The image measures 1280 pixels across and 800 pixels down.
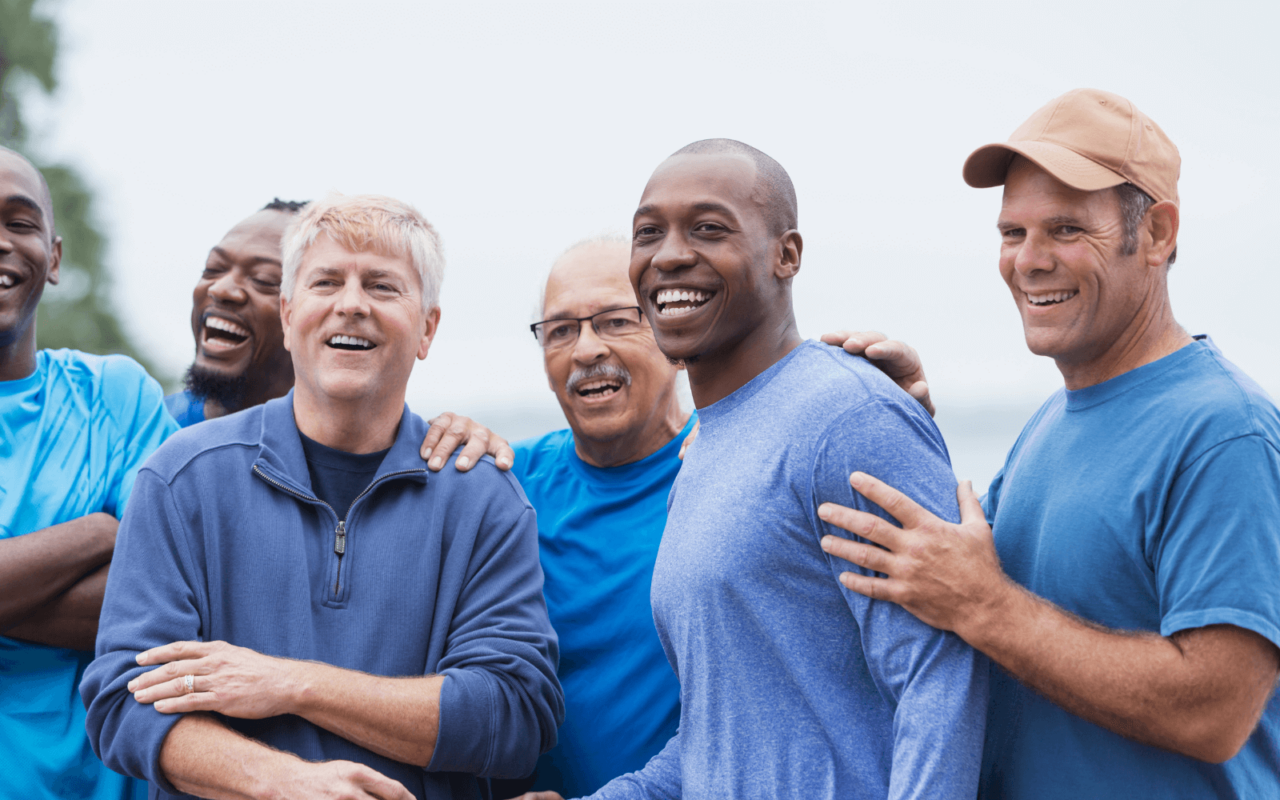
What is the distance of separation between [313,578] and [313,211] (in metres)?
1.05

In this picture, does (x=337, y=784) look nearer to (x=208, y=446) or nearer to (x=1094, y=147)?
(x=208, y=446)

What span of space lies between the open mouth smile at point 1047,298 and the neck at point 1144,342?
0.14 meters

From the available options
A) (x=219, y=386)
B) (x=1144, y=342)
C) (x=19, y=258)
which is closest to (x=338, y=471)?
(x=19, y=258)

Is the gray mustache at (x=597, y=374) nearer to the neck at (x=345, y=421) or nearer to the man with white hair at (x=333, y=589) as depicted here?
the man with white hair at (x=333, y=589)

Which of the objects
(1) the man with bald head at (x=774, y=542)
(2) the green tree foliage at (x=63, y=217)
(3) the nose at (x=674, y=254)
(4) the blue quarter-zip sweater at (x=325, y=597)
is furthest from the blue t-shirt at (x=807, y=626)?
(2) the green tree foliage at (x=63, y=217)

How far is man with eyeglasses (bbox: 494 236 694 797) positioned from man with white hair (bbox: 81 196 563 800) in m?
0.42

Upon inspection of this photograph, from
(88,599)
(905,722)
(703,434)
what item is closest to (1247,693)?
(905,722)

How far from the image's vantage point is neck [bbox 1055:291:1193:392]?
88.3 inches

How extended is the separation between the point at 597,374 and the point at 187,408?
1.96 meters

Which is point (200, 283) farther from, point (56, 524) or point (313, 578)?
point (313, 578)

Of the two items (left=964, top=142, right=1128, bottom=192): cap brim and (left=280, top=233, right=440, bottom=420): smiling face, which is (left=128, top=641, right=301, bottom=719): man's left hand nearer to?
(left=280, top=233, right=440, bottom=420): smiling face

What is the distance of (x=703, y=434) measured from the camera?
2473 millimetres

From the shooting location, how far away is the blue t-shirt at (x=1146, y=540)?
1904mm

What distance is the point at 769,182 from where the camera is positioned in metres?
2.44
